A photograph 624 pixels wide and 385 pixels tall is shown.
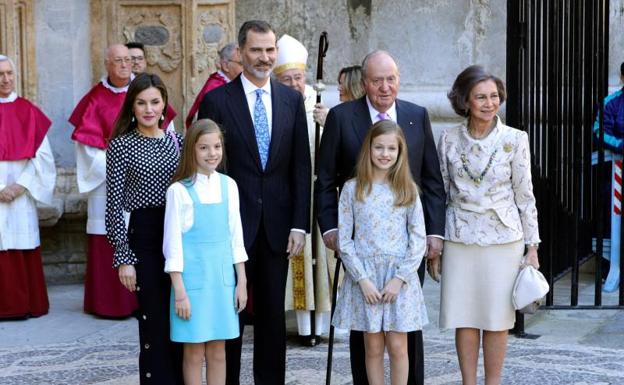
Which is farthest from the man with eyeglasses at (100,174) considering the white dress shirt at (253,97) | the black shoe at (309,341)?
the white dress shirt at (253,97)

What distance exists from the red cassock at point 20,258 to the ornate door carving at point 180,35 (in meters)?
1.28

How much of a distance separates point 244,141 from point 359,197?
0.60 meters

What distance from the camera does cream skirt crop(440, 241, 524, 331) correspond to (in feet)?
18.8

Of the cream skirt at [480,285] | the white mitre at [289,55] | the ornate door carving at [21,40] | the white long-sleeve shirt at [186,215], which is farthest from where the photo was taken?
the ornate door carving at [21,40]

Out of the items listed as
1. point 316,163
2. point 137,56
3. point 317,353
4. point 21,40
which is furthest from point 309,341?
point 21,40

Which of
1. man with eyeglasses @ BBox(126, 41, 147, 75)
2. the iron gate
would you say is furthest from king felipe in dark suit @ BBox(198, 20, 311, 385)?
man with eyeglasses @ BBox(126, 41, 147, 75)

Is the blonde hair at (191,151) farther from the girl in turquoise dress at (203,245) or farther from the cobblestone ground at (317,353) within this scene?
the cobblestone ground at (317,353)

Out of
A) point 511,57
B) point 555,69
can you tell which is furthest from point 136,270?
point 555,69

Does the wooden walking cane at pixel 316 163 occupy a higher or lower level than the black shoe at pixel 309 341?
higher

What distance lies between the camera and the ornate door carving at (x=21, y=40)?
9633 mm

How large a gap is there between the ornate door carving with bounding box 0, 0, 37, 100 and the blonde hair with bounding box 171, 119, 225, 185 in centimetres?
454

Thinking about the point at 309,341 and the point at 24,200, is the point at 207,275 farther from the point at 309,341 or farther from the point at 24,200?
the point at 24,200

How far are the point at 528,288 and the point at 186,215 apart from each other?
159 centimetres

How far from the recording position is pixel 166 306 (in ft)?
18.1
